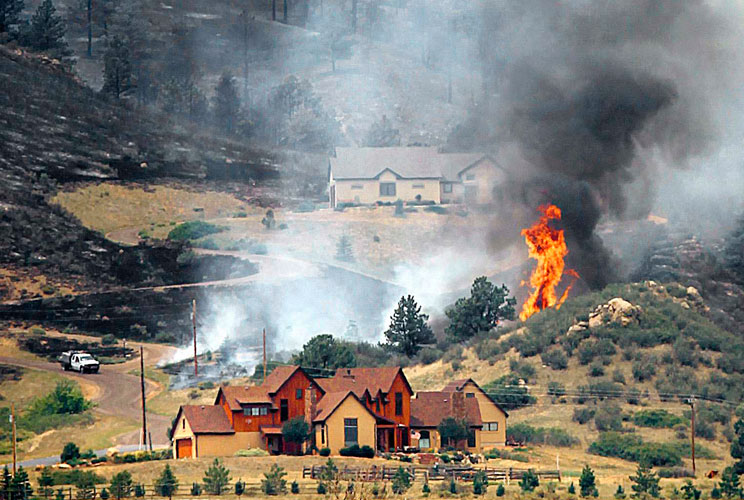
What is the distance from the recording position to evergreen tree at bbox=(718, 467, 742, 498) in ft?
286

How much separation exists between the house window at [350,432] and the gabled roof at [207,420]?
7.50m

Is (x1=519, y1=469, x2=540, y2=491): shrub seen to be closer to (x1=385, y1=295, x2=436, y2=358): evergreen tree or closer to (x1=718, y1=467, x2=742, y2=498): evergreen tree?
(x1=718, y1=467, x2=742, y2=498): evergreen tree

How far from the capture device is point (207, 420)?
103750mm

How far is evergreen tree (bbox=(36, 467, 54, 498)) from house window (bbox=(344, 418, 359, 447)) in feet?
66.4

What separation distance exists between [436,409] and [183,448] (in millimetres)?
18169

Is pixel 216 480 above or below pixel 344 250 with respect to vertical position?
below

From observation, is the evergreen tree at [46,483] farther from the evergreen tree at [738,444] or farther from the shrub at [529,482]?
the evergreen tree at [738,444]

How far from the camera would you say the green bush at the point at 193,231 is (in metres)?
189

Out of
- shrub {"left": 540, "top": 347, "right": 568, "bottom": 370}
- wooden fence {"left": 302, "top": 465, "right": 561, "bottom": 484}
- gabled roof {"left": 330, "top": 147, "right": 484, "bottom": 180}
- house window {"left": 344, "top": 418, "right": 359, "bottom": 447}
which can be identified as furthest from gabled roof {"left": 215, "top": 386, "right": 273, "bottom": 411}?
gabled roof {"left": 330, "top": 147, "right": 484, "bottom": 180}

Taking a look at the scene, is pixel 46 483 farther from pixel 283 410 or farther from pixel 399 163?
pixel 399 163

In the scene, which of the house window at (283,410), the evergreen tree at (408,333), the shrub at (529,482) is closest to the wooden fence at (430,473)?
the shrub at (529,482)

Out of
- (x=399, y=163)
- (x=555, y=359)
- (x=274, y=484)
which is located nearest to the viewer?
(x=274, y=484)

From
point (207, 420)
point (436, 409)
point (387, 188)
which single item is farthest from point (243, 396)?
point (387, 188)

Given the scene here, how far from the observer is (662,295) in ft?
433
